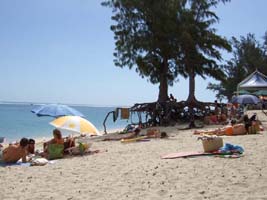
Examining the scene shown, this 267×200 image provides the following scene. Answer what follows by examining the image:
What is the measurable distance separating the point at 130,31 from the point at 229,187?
64.9ft

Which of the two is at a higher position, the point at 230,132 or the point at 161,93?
the point at 161,93

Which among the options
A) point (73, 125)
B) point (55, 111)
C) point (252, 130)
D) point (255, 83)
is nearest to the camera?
point (73, 125)

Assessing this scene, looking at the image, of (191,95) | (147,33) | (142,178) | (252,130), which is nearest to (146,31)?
(147,33)

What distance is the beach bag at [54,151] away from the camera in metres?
11.2

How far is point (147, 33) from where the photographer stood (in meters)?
25.2

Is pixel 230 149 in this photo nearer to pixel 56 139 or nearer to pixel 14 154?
pixel 56 139

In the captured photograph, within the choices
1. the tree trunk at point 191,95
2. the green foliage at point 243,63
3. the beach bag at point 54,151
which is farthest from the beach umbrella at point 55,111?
the green foliage at point 243,63

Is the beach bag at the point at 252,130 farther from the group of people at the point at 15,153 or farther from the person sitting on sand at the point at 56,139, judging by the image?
the group of people at the point at 15,153

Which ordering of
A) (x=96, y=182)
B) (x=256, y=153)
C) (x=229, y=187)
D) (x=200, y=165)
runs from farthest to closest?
(x=256, y=153), (x=200, y=165), (x=96, y=182), (x=229, y=187)

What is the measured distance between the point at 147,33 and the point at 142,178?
60.8ft

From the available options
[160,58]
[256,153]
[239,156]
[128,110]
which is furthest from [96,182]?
[160,58]

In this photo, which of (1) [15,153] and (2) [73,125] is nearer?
(1) [15,153]

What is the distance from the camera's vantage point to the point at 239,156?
30.5 ft

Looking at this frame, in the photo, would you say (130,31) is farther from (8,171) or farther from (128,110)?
(8,171)
